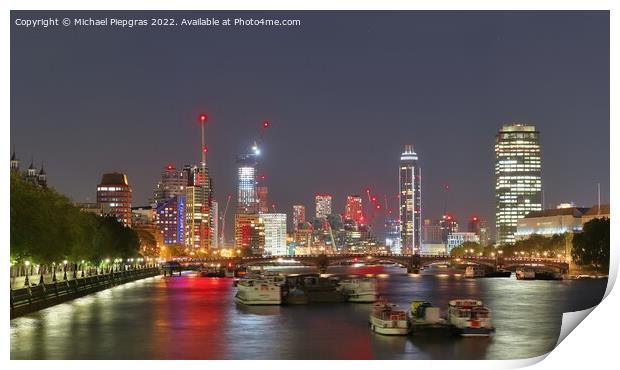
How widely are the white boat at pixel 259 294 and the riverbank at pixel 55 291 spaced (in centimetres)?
894

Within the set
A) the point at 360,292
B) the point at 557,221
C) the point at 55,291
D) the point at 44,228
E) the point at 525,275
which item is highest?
the point at 557,221

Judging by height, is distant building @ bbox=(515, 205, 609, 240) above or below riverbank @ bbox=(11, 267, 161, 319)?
above

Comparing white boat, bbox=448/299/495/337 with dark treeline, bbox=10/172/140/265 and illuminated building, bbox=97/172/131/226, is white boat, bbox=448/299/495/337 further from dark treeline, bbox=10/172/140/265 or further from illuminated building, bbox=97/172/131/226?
illuminated building, bbox=97/172/131/226

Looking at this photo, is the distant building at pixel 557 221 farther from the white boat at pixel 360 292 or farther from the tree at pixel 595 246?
the white boat at pixel 360 292

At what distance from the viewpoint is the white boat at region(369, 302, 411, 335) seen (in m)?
33.5

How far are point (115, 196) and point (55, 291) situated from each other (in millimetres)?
126853

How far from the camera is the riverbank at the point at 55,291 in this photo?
38231 millimetres

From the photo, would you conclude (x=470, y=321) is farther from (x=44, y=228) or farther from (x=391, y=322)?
(x=44, y=228)

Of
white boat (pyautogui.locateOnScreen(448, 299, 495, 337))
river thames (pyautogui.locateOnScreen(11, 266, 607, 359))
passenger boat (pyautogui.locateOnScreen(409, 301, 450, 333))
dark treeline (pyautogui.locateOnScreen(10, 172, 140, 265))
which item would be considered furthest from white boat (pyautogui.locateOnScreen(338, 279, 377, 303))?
white boat (pyautogui.locateOnScreen(448, 299, 495, 337))

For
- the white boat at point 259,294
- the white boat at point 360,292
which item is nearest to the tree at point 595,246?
the white boat at point 360,292

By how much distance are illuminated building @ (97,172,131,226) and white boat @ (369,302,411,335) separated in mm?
137276

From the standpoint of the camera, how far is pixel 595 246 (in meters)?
81.2
